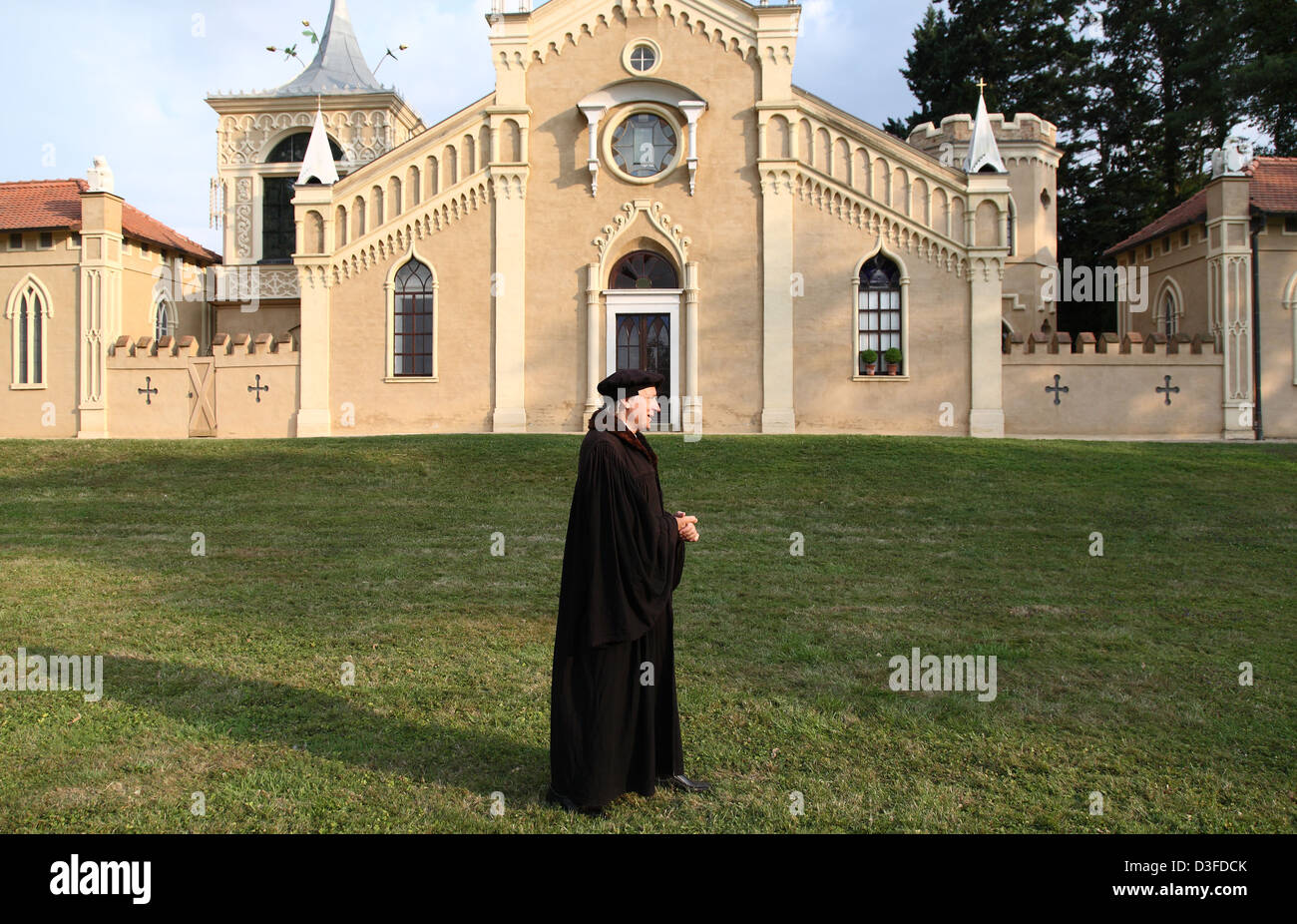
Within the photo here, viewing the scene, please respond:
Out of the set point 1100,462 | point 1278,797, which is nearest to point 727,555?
point 1278,797

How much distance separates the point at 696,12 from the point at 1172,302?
15217 millimetres

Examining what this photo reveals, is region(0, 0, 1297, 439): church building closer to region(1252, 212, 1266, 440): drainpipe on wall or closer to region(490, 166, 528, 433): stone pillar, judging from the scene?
region(490, 166, 528, 433): stone pillar

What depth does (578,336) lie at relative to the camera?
2392 centimetres

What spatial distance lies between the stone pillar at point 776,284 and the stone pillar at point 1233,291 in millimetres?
10432

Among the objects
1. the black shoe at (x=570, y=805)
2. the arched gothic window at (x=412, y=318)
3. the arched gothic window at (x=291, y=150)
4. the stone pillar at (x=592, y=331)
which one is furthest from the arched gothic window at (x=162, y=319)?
the black shoe at (x=570, y=805)

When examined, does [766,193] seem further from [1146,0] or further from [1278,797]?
[1146,0]

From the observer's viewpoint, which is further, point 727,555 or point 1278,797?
point 727,555

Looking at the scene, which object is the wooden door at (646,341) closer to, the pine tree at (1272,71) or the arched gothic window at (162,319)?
the arched gothic window at (162,319)

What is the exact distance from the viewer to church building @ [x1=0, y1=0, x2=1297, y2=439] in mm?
23375

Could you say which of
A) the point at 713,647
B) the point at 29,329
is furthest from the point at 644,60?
the point at 713,647

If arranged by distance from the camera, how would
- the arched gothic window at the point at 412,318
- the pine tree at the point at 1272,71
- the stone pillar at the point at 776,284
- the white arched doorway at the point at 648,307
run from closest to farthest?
the stone pillar at the point at 776,284 → the white arched doorway at the point at 648,307 → the arched gothic window at the point at 412,318 → the pine tree at the point at 1272,71

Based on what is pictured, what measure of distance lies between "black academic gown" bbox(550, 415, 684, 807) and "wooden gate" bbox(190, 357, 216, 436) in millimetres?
22110

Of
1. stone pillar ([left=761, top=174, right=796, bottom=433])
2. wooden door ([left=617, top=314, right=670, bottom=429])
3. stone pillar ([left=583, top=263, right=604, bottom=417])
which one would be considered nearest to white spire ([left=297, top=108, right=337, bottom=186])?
stone pillar ([left=583, top=263, right=604, bottom=417])

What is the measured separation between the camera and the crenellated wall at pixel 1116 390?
915 inches
